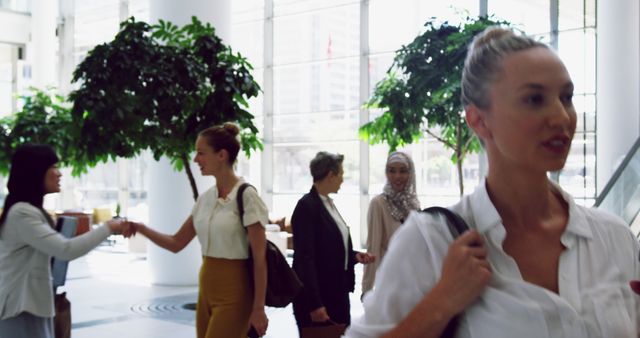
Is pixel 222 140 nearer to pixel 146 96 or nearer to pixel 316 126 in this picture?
pixel 146 96

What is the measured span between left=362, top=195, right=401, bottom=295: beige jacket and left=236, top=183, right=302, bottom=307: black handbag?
1149 millimetres

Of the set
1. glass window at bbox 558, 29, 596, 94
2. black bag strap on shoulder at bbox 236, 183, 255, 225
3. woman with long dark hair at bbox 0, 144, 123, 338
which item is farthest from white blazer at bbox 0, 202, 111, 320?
glass window at bbox 558, 29, 596, 94

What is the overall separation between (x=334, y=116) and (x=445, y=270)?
17300 millimetres

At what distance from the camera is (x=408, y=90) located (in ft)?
28.9

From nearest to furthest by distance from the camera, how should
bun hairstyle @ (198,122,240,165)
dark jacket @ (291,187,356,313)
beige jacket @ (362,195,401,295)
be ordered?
bun hairstyle @ (198,122,240,165)
dark jacket @ (291,187,356,313)
beige jacket @ (362,195,401,295)

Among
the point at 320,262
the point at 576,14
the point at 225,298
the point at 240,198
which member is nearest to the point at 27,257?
the point at 225,298

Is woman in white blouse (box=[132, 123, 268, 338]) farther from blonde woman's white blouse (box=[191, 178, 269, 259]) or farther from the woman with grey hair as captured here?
the woman with grey hair

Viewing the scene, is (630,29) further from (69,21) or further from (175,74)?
(69,21)

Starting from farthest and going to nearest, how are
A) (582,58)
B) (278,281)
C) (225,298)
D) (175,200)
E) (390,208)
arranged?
1. (582,58)
2. (175,200)
3. (390,208)
4. (278,281)
5. (225,298)

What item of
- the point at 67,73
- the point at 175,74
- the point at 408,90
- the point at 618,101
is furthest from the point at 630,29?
the point at 67,73

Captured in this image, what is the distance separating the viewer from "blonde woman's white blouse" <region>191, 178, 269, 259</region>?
15.2 ft

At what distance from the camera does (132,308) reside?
10586 millimetres

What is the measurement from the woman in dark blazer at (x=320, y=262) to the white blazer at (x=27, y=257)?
1.49 metres

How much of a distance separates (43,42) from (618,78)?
18.1 metres
